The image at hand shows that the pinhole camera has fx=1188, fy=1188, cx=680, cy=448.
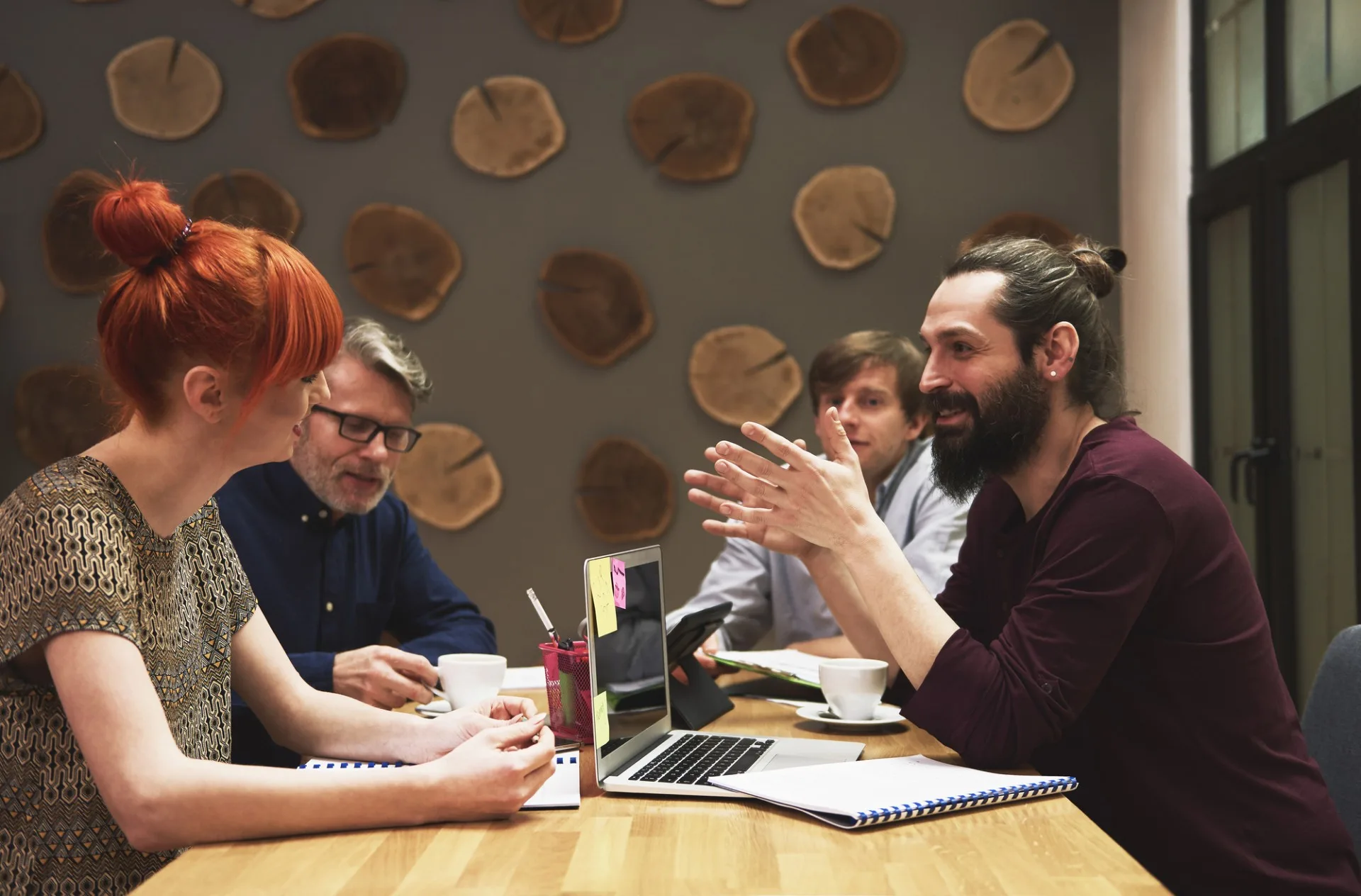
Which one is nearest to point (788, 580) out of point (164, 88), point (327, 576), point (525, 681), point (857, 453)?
point (857, 453)

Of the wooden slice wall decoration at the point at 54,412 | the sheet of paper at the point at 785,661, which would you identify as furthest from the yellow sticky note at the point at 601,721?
the wooden slice wall decoration at the point at 54,412

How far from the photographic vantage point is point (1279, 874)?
1390 mm

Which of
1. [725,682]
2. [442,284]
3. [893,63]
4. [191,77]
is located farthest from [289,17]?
[725,682]

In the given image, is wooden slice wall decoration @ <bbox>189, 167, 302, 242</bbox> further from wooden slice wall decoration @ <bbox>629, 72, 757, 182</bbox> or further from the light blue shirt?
the light blue shirt

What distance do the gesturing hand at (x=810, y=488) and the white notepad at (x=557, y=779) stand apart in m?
0.41

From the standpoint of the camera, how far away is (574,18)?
3.91 meters

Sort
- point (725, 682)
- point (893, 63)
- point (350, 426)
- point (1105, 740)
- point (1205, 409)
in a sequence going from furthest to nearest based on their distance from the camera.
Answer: point (893, 63), point (1205, 409), point (350, 426), point (725, 682), point (1105, 740)

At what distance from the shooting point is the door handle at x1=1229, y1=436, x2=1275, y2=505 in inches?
122

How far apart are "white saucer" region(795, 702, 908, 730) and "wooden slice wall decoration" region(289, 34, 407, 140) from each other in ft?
9.44

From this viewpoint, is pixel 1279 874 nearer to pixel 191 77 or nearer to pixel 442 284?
pixel 442 284

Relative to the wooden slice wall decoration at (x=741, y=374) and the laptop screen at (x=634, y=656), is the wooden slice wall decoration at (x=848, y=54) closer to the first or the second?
the wooden slice wall decoration at (x=741, y=374)

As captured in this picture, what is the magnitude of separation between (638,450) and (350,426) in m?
1.66

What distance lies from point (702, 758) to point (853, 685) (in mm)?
309

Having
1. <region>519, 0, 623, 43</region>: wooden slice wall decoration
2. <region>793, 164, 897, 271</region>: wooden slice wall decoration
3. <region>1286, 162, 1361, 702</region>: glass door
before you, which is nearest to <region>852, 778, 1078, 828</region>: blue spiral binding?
<region>1286, 162, 1361, 702</region>: glass door
